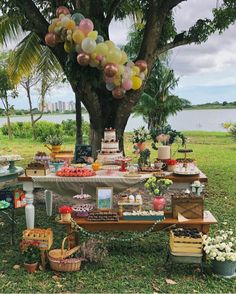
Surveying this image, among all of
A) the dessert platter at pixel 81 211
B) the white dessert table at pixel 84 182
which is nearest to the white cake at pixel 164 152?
the white dessert table at pixel 84 182

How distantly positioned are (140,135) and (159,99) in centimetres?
1883

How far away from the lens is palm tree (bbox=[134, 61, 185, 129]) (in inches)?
920

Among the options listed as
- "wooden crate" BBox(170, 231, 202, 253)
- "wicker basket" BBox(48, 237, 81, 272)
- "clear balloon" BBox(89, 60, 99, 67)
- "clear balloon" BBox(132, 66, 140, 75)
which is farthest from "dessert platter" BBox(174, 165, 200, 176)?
"clear balloon" BBox(132, 66, 140, 75)

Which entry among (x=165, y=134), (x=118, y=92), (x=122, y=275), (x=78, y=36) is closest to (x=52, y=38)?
(x=78, y=36)

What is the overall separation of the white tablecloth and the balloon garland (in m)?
1.92

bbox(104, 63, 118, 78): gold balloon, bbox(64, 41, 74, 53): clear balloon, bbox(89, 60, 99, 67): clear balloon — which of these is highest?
bbox(64, 41, 74, 53): clear balloon

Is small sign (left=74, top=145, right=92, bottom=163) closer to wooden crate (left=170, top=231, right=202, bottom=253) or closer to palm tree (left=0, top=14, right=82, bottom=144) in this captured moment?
wooden crate (left=170, top=231, right=202, bottom=253)

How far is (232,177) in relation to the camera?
8992mm

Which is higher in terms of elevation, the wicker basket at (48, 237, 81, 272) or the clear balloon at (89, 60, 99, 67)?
the clear balloon at (89, 60, 99, 67)

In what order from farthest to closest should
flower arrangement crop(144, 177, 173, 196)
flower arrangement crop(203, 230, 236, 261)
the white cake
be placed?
the white cake
flower arrangement crop(144, 177, 173, 196)
flower arrangement crop(203, 230, 236, 261)

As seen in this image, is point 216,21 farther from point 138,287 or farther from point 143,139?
point 138,287

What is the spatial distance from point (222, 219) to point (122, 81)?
2.53 meters

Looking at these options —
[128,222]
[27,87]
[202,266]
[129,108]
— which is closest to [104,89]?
[129,108]

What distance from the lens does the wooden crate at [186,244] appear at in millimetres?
3709
